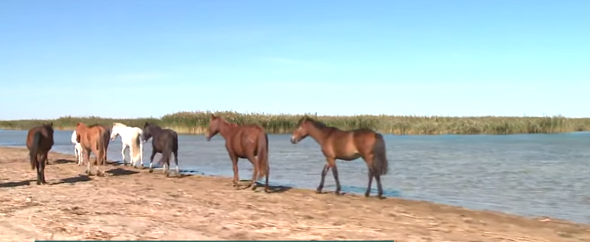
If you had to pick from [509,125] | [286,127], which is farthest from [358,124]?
[509,125]

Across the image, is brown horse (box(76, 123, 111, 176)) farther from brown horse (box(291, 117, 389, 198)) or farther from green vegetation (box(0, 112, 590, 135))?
green vegetation (box(0, 112, 590, 135))

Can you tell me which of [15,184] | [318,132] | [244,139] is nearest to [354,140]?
[318,132]

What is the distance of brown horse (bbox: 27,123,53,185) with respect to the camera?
11.6 meters

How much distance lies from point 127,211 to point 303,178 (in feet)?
24.2

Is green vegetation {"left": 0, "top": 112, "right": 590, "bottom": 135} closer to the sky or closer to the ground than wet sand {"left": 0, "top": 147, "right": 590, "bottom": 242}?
closer to the sky

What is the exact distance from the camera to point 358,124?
46.3 m

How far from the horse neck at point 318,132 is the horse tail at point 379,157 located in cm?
113

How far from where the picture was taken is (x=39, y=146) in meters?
11.7

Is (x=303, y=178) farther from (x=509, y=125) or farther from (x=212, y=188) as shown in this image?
(x=509, y=125)

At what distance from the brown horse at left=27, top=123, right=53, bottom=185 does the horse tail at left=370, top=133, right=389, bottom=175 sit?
6522 mm

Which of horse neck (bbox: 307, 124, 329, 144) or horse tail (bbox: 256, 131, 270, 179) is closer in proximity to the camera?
horse tail (bbox: 256, 131, 270, 179)

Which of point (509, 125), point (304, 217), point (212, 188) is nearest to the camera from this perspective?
point (304, 217)

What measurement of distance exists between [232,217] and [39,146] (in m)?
5.94

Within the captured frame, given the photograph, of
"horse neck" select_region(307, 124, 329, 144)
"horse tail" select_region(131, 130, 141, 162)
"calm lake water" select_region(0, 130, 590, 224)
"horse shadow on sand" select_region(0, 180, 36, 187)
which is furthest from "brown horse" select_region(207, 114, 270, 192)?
"horse tail" select_region(131, 130, 141, 162)
